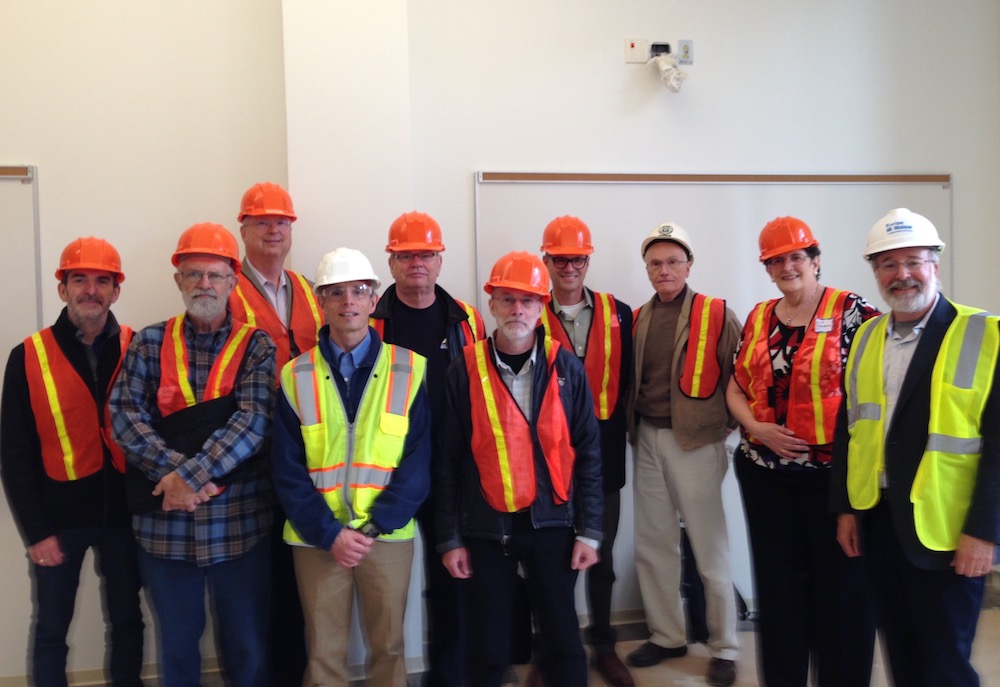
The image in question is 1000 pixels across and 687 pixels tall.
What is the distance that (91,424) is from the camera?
8.03ft

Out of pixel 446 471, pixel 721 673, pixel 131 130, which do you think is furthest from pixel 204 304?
pixel 721 673

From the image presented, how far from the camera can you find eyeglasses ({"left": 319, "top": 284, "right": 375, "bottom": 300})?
2312 millimetres

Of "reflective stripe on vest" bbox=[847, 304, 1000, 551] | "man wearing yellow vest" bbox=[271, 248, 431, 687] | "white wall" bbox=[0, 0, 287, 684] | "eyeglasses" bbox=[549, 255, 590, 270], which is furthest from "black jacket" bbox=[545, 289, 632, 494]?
"white wall" bbox=[0, 0, 287, 684]

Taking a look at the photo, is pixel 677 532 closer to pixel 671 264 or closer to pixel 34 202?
pixel 671 264

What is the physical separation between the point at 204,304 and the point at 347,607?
3.40 ft

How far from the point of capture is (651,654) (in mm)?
3150

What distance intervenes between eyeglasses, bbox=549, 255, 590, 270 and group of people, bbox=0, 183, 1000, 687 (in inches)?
25.7

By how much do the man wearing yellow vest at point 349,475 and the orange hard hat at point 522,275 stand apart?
410mm

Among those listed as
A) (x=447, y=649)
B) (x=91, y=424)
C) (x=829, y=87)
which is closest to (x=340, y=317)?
(x=91, y=424)

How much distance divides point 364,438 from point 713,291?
218 centimetres

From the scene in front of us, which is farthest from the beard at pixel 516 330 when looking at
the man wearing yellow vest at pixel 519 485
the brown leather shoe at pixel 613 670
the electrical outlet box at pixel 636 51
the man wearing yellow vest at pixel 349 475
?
the electrical outlet box at pixel 636 51

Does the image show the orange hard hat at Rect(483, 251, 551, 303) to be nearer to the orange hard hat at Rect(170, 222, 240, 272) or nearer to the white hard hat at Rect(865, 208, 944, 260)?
the orange hard hat at Rect(170, 222, 240, 272)

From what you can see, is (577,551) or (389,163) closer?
(577,551)

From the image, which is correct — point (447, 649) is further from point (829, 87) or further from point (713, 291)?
point (829, 87)
